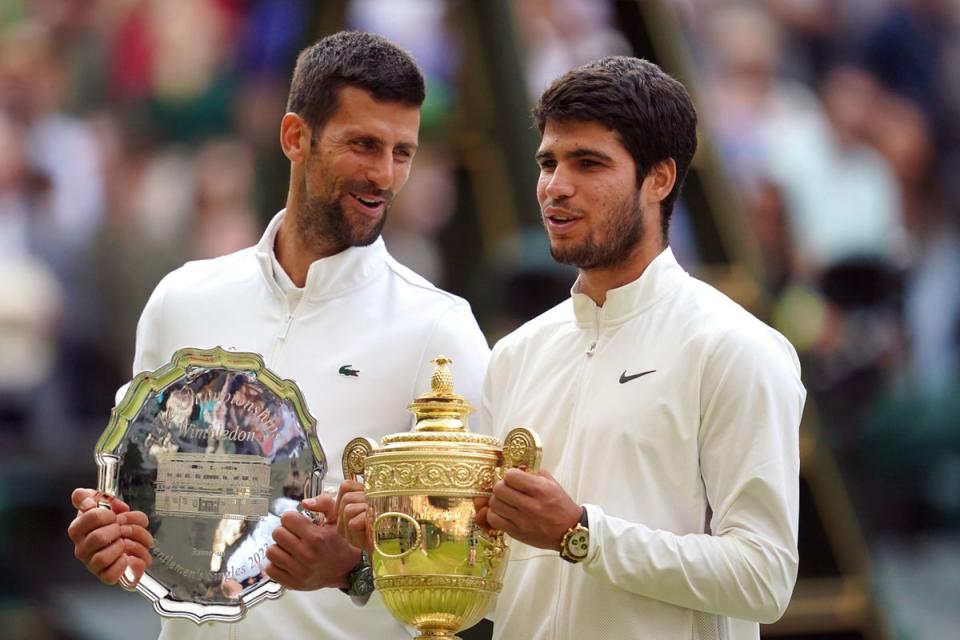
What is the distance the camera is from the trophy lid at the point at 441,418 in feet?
11.7

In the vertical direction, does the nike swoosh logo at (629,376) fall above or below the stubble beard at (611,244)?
below

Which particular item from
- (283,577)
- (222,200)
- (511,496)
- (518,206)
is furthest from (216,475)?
(222,200)

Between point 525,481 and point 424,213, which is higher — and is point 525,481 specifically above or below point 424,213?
below

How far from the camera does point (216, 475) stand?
13.1 feet

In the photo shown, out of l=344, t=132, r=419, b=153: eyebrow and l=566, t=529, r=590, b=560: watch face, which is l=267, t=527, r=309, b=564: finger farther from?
l=344, t=132, r=419, b=153: eyebrow

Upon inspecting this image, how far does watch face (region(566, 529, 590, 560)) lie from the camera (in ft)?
11.3

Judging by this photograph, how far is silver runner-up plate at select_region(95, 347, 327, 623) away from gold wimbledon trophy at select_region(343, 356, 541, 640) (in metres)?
0.40

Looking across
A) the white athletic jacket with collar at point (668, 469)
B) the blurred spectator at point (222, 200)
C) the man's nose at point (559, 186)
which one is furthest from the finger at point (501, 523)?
the blurred spectator at point (222, 200)

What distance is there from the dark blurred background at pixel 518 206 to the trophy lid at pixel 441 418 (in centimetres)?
242

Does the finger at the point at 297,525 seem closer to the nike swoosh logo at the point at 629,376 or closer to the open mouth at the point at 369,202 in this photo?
the nike swoosh logo at the point at 629,376

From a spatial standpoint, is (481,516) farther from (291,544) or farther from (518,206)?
(518,206)

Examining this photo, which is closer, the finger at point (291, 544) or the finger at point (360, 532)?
the finger at point (360, 532)

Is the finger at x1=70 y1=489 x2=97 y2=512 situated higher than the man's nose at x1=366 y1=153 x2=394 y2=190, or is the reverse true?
the man's nose at x1=366 y1=153 x2=394 y2=190

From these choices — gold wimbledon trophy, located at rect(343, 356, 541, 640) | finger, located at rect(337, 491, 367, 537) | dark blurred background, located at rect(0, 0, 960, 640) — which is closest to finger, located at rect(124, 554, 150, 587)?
finger, located at rect(337, 491, 367, 537)
